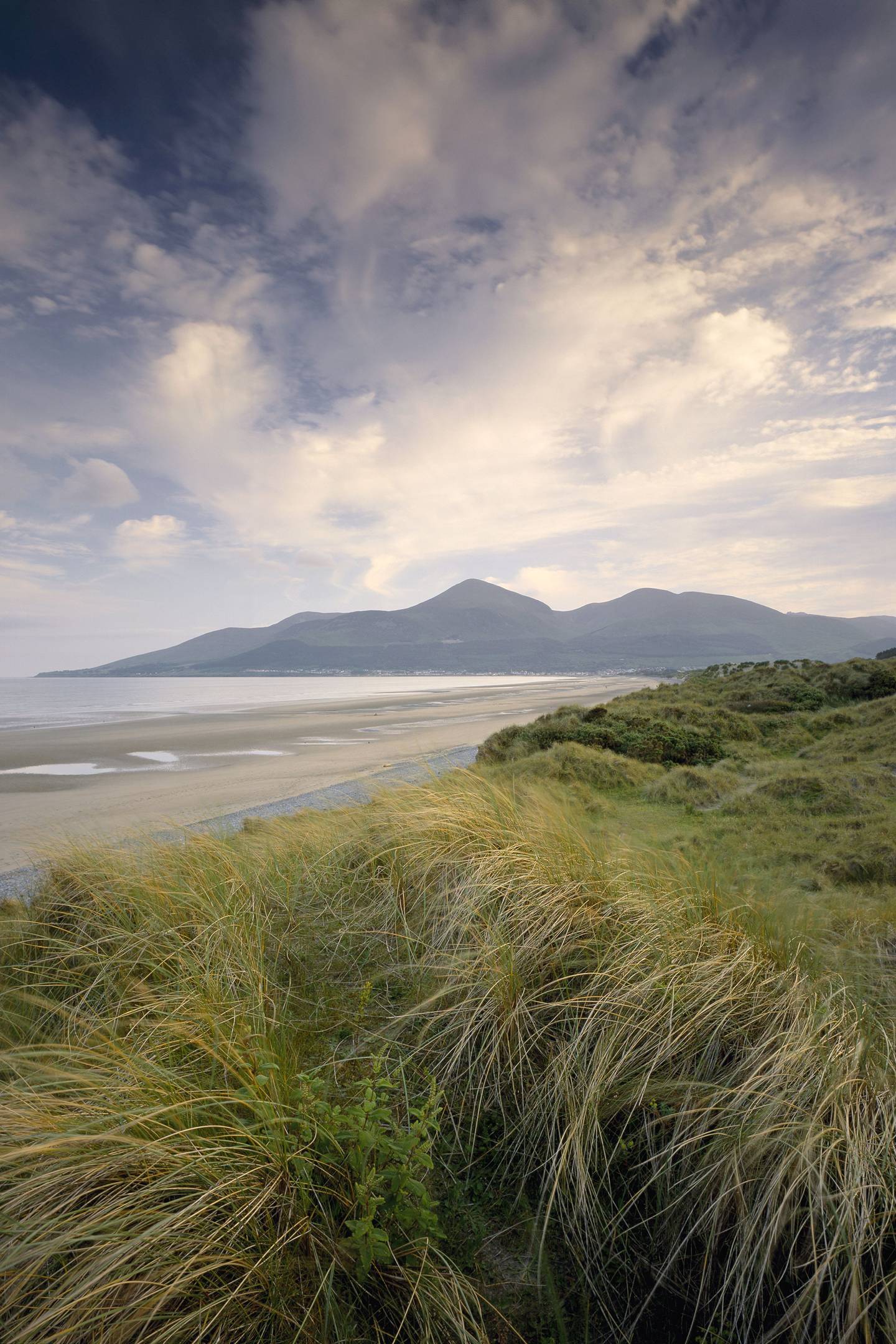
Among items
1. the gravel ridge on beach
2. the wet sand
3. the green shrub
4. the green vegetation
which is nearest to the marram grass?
the green vegetation

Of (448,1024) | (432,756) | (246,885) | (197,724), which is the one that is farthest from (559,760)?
(197,724)

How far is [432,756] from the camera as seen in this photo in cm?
1739

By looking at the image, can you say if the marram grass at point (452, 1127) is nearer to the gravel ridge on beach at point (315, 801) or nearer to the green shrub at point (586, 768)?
the gravel ridge on beach at point (315, 801)

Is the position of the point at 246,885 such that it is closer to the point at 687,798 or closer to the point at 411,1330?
the point at 411,1330

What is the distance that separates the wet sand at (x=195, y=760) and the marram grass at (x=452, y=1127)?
11.0 feet

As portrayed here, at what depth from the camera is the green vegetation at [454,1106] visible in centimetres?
175

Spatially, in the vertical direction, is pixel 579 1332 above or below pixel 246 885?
below

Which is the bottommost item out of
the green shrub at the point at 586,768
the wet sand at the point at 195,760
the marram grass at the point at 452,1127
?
the wet sand at the point at 195,760

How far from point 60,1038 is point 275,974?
1082 mm

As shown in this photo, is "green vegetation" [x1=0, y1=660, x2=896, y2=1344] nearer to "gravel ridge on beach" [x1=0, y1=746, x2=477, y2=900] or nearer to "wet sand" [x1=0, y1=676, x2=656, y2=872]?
"gravel ridge on beach" [x1=0, y1=746, x2=477, y2=900]

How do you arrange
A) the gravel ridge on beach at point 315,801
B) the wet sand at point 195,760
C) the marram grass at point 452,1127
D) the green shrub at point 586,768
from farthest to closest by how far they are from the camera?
the wet sand at point 195,760 < the green shrub at point 586,768 < the gravel ridge on beach at point 315,801 < the marram grass at point 452,1127

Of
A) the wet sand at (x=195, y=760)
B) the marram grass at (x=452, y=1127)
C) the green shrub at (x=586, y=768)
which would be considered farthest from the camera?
the wet sand at (x=195, y=760)

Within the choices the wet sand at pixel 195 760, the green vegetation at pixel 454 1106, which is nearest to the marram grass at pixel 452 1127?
the green vegetation at pixel 454 1106

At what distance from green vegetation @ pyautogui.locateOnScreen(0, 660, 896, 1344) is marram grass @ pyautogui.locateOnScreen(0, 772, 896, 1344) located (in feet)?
0.05
